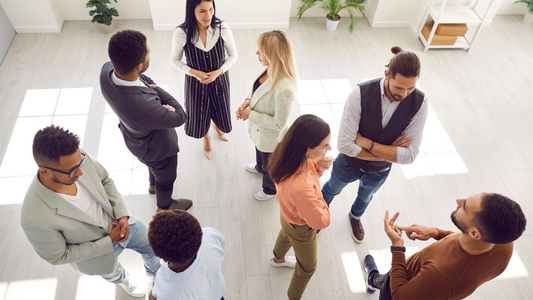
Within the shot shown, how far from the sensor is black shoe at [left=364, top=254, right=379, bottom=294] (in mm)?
2854

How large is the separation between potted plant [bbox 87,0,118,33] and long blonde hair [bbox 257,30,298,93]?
144 inches

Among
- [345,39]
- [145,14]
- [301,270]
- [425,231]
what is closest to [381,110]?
[425,231]

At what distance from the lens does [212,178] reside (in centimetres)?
362

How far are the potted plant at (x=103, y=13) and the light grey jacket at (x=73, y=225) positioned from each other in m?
3.70

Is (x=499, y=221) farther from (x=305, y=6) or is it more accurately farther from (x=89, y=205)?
(x=305, y=6)

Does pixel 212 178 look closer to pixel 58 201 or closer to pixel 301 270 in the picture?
pixel 301 270

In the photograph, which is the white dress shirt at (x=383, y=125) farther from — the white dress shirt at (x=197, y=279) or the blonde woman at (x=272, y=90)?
the white dress shirt at (x=197, y=279)

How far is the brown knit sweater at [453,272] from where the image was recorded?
5.59 ft

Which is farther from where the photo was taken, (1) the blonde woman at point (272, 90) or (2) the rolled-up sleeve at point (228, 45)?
(2) the rolled-up sleeve at point (228, 45)

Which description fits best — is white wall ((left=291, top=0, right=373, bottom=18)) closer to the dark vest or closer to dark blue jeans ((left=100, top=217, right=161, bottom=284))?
the dark vest

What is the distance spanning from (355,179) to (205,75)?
1.56 meters

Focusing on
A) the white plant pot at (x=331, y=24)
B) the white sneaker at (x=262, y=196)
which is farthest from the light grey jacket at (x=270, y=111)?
the white plant pot at (x=331, y=24)

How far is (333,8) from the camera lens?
5367 millimetres

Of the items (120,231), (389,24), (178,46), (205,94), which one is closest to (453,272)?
(120,231)
